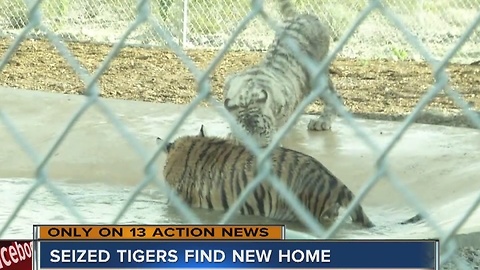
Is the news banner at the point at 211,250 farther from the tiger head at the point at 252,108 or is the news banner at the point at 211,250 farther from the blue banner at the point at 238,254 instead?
the tiger head at the point at 252,108

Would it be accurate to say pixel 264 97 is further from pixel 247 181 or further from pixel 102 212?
pixel 102 212

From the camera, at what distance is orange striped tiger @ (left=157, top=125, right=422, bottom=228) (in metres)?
3.58

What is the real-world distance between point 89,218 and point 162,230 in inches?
93.1

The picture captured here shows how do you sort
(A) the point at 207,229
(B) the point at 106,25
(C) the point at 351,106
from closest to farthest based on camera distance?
(A) the point at 207,229
(C) the point at 351,106
(B) the point at 106,25

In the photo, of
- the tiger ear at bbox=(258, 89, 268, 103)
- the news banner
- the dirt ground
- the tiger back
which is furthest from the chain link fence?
the news banner

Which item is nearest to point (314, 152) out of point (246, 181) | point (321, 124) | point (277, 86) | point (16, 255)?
point (277, 86)

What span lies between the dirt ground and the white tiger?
4.20 ft

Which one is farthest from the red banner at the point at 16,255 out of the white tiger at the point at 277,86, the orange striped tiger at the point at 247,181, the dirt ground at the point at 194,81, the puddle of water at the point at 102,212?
the dirt ground at the point at 194,81

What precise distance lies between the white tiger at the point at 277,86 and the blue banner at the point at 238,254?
10.2 ft

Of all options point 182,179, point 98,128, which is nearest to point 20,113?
point 98,128

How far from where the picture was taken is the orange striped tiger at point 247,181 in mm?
3582

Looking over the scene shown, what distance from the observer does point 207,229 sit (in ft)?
4.08

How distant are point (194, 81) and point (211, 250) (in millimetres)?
6999

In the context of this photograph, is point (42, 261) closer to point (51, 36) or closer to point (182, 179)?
point (51, 36)
